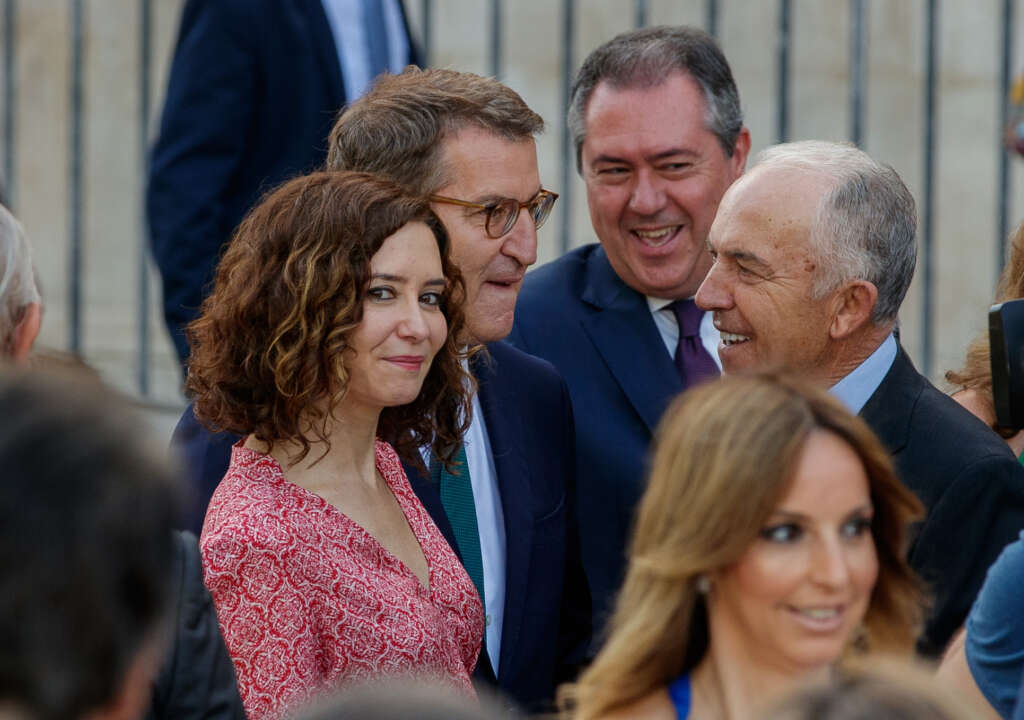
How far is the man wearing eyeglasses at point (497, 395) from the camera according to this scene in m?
3.12

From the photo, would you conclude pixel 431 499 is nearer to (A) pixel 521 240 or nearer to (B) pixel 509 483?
(B) pixel 509 483

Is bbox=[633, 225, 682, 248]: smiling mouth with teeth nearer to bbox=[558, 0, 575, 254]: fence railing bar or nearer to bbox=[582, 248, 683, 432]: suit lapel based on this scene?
bbox=[582, 248, 683, 432]: suit lapel

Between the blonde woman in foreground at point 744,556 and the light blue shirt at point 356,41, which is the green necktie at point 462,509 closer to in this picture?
the blonde woman in foreground at point 744,556

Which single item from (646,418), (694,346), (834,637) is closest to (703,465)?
(834,637)

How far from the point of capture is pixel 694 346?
150 inches

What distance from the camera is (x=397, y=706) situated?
1228 millimetres

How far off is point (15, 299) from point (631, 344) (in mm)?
1654

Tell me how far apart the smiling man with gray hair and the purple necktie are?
28cm

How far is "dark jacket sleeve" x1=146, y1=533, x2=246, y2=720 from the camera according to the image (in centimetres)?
213

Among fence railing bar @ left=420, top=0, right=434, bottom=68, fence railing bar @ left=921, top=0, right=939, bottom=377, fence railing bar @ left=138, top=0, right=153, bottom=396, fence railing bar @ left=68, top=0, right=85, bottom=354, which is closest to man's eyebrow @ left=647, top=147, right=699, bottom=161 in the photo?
fence railing bar @ left=921, top=0, right=939, bottom=377

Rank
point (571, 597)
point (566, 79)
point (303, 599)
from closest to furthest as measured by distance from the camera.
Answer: point (303, 599), point (571, 597), point (566, 79)

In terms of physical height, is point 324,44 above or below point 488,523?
above

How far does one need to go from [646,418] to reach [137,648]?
2.32 m

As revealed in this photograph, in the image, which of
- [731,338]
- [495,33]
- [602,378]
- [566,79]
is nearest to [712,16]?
[566,79]
